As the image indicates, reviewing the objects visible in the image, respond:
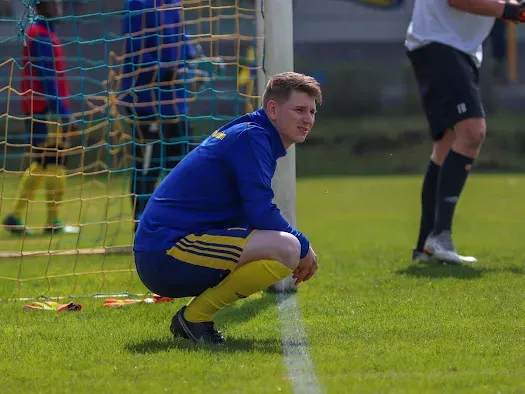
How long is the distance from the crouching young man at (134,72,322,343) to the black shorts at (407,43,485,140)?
7.17ft

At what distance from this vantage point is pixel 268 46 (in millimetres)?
5980

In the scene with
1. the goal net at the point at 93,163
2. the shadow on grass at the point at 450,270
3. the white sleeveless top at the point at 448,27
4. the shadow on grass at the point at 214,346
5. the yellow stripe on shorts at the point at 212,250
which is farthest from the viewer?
the white sleeveless top at the point at 448,27

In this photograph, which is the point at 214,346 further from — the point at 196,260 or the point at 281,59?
the point at 281,59

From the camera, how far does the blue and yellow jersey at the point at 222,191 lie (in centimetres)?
457

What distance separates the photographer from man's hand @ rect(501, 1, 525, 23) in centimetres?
679

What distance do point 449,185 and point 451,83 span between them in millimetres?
637

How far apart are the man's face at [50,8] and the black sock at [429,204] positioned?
300 centimetres

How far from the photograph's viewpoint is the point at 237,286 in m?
4.62

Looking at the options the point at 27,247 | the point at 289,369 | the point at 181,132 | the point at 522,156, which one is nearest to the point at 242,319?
the point at 289,369

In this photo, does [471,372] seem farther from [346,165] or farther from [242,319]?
[346,165]

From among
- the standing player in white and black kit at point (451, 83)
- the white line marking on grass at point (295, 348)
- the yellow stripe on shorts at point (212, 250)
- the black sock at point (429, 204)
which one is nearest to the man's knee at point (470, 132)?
the standing player in white and black kit at point (451, 83)

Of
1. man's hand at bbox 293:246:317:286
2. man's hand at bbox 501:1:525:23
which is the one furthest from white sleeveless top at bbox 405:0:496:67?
A: man's hand at bbox 293:246:317:286

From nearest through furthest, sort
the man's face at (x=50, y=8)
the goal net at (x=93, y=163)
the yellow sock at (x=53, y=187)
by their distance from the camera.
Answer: the goal net at (x=93, y=163) → the man's face at (x=50, y=8) → the yellow sock at (x=53, y=187)

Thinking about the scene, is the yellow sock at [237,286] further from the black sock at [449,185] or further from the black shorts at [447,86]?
the black shorts at [447,86]
